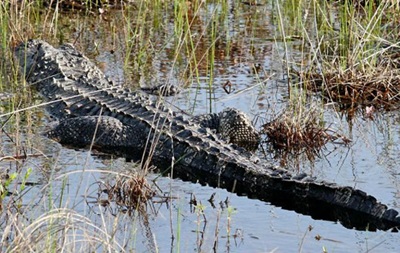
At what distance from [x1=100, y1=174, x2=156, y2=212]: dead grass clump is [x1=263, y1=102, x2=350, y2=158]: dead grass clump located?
5.87 ft

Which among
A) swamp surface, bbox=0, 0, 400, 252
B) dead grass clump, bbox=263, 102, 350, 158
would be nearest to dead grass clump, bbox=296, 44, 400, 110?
swamp surface, bbox=0, 0, 400, 252

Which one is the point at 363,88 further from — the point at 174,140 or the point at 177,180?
the point at 177,180

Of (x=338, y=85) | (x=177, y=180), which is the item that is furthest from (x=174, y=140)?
(x=338, y=85)

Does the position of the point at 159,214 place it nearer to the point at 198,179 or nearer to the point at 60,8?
the point at 198,179

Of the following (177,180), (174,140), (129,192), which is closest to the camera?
(129,192)

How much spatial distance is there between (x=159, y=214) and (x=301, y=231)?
92cm

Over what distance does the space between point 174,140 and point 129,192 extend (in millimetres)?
1433

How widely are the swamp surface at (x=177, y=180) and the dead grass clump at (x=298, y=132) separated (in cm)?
9

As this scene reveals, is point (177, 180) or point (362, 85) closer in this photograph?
point (177, 180)

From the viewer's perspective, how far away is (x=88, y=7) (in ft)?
43.0

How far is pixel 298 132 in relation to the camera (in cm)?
791

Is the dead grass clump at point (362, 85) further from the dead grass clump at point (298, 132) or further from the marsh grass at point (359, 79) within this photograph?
the dead grass clump at point (298, 132)

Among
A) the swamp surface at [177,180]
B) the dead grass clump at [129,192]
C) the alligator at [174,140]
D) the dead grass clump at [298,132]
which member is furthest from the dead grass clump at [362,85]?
the dead grass clump at [129,192]

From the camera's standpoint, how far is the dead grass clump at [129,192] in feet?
21.0
